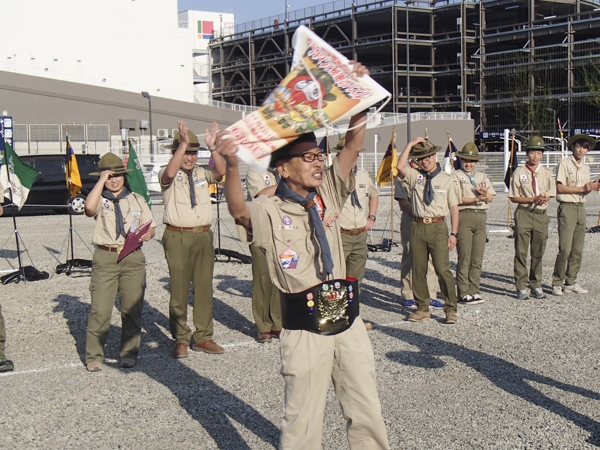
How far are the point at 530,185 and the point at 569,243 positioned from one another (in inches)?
41.3

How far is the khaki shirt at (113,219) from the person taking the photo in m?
7.11

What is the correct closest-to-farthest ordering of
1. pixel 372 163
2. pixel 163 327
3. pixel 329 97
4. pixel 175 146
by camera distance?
pixel 329 97 < pixel 175 146 < pixel 163 327 < pixel 372 163

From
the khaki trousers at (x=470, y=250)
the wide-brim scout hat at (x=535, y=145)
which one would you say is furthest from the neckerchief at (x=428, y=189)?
the wide-brim scout hat at (x=535, y=145)

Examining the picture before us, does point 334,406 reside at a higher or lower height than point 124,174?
lower

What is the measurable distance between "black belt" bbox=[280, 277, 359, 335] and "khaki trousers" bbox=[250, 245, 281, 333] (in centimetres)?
398

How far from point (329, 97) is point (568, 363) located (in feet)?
14.4

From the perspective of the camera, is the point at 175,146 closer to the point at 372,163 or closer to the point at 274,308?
the point at 274,308

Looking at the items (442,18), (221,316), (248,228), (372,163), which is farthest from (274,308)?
(442,18)

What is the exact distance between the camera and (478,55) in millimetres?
60719

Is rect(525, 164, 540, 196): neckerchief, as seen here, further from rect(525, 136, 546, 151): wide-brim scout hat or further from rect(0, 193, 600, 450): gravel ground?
rect(0, 193, 600, 450): gravel ground

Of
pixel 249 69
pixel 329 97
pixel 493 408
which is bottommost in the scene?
pixel 493 408

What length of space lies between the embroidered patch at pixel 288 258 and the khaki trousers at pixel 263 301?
3.96 meters

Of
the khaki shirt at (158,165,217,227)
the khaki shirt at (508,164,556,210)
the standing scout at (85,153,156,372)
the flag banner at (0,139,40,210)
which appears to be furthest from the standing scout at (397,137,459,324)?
the flag banner at (0,139,40,210)

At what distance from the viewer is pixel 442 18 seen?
6506 centimetres
